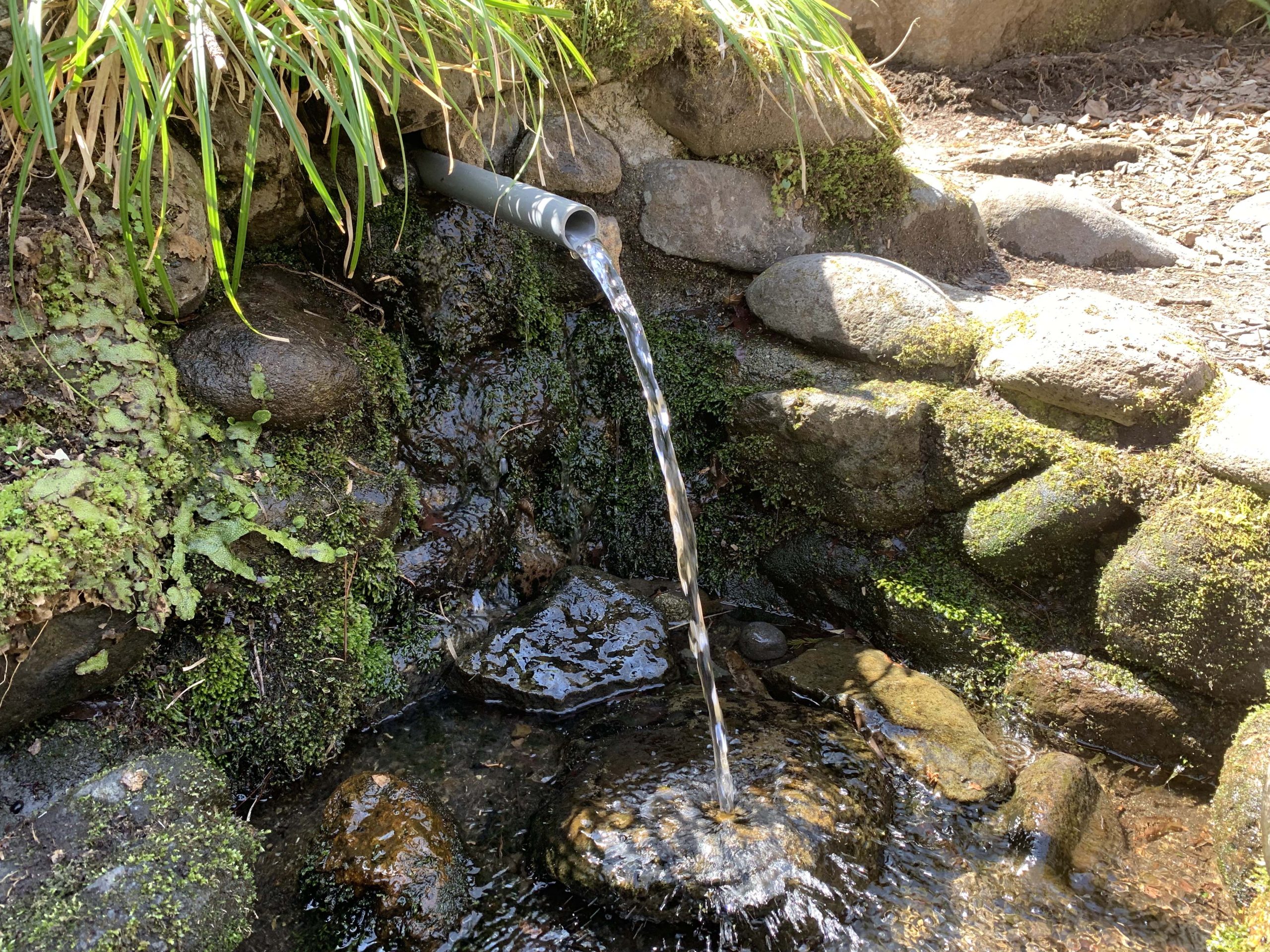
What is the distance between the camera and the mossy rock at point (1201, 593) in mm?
2951

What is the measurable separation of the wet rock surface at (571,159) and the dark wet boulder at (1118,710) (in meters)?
2.84

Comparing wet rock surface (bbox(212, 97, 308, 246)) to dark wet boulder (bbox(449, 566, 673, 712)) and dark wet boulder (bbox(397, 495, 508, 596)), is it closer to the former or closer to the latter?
dark wet boulder (bbox(397, 495, 508, 596))

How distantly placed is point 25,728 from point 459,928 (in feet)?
4.57

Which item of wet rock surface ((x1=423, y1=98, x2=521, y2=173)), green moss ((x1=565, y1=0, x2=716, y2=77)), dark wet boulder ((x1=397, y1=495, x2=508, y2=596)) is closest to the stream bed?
dark wet boulder ((x1=397, y1=495, x2=508, y2=596))

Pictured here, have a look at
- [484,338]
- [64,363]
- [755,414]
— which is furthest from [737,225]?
[64,363]

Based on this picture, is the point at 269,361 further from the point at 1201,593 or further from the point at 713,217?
the point at 1201,593

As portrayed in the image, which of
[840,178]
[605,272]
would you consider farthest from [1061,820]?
[840,178]

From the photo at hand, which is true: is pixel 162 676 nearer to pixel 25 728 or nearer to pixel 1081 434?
pixel 25 728

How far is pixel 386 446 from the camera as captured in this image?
3338 mm

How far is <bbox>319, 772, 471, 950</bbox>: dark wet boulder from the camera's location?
246 cm

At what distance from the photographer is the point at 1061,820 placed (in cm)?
281

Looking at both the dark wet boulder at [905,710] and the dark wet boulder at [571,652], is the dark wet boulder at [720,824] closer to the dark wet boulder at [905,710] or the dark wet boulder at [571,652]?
the dark wet boulder at [905,710]

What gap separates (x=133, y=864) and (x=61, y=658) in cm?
63

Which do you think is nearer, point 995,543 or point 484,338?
point 995,543
